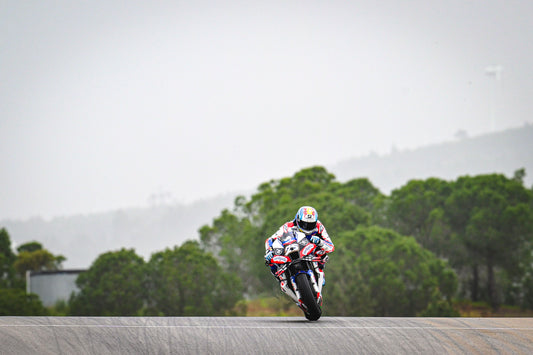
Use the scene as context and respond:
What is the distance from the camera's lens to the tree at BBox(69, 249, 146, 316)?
275 feet

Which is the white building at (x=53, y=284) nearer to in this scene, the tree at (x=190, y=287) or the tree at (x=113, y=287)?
the tree at (x=113, y=287)

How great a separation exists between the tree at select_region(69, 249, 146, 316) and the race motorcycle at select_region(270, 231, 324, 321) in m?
67.4

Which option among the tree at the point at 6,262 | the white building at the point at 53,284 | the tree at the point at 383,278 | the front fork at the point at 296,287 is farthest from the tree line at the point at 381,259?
the front fork at the point at 296,287

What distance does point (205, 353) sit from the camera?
47.9 feet

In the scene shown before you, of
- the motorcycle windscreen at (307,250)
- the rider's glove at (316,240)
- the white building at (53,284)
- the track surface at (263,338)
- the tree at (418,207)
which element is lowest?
the white building at (53,284)

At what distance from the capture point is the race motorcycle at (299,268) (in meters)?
18.1

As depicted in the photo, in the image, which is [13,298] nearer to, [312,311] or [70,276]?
[70,276]

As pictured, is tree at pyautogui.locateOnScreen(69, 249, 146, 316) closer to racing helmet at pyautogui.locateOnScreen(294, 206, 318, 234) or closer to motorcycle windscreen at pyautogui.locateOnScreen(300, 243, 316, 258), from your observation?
racing helmet at pyautogui.locateOnScreen(294, 206, 318, 234)

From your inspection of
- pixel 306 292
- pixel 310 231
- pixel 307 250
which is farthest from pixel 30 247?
pixel 306 292

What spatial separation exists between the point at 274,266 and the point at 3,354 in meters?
6.74

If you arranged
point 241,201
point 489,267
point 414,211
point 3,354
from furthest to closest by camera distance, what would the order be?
point 241,201 < point 414,211 < point 489,267 < point 3,354

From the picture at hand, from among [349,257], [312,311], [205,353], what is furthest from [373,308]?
[205,353]

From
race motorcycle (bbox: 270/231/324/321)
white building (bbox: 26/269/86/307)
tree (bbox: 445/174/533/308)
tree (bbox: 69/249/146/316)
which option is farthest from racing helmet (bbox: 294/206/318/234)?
white building (bbox: 26/269/86/307)

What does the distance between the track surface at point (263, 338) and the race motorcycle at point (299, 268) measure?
0.69 meters
